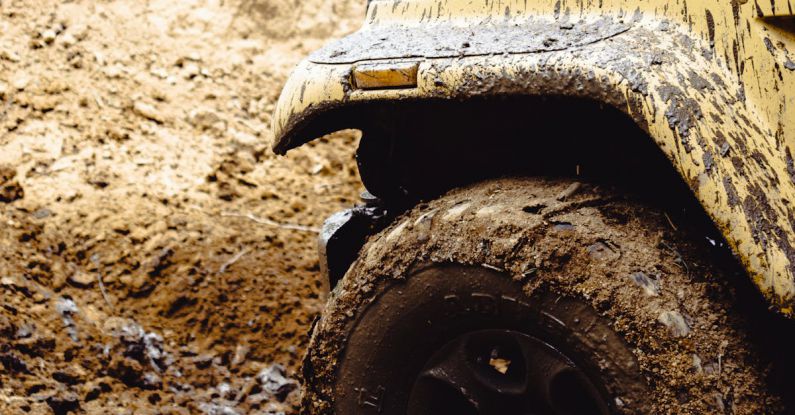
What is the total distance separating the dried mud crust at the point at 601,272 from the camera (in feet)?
4.94

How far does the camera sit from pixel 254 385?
117 inches

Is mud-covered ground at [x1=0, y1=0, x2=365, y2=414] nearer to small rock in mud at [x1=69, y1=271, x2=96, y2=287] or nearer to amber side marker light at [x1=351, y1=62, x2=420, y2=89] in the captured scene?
small rock in mud at [x1=69, y1=271, x2=96, y2=287]

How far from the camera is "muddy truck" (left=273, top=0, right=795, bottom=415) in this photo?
150 cm

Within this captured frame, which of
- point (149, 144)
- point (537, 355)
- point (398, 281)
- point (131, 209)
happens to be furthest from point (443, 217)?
point (149, 144)

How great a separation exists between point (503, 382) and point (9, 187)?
8.40 ft

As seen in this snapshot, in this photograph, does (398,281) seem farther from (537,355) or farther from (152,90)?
(152,90)

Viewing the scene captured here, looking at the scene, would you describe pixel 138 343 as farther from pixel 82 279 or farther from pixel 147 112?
pixel 147 112

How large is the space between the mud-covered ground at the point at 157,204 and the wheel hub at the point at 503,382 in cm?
111

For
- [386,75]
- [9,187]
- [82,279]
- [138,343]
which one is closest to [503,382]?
[386,75]

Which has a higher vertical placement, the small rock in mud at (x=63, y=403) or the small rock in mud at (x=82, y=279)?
the small rock in mud at (x=82, y=279)

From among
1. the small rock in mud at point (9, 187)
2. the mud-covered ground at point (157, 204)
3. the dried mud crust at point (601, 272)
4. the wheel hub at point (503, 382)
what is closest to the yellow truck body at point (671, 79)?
the dried mud crust at point (601, 272)

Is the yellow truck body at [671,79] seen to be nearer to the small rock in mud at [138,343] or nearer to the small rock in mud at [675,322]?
the small rock in mud at [675,322]

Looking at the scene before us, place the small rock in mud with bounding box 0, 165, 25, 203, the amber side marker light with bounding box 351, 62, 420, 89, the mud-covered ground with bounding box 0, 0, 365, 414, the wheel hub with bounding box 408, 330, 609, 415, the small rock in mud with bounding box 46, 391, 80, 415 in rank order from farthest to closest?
the small rock in mud with bounding box 0, 165, 25, 203, the mud-covered ground with bounding box 0, 0, 365, 414, the small rock in mud with bounding box 46, 391, 80, 415, the amber side marker light with bounding box 351, 62, 420, 89, the wheel hub with bounding box 408, 330, 609, 415

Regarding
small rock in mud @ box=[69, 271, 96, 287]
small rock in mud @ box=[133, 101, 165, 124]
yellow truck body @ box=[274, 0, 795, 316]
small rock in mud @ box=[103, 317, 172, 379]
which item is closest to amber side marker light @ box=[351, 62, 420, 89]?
yellow truck body @ box=[274, 0, 795, 316]
